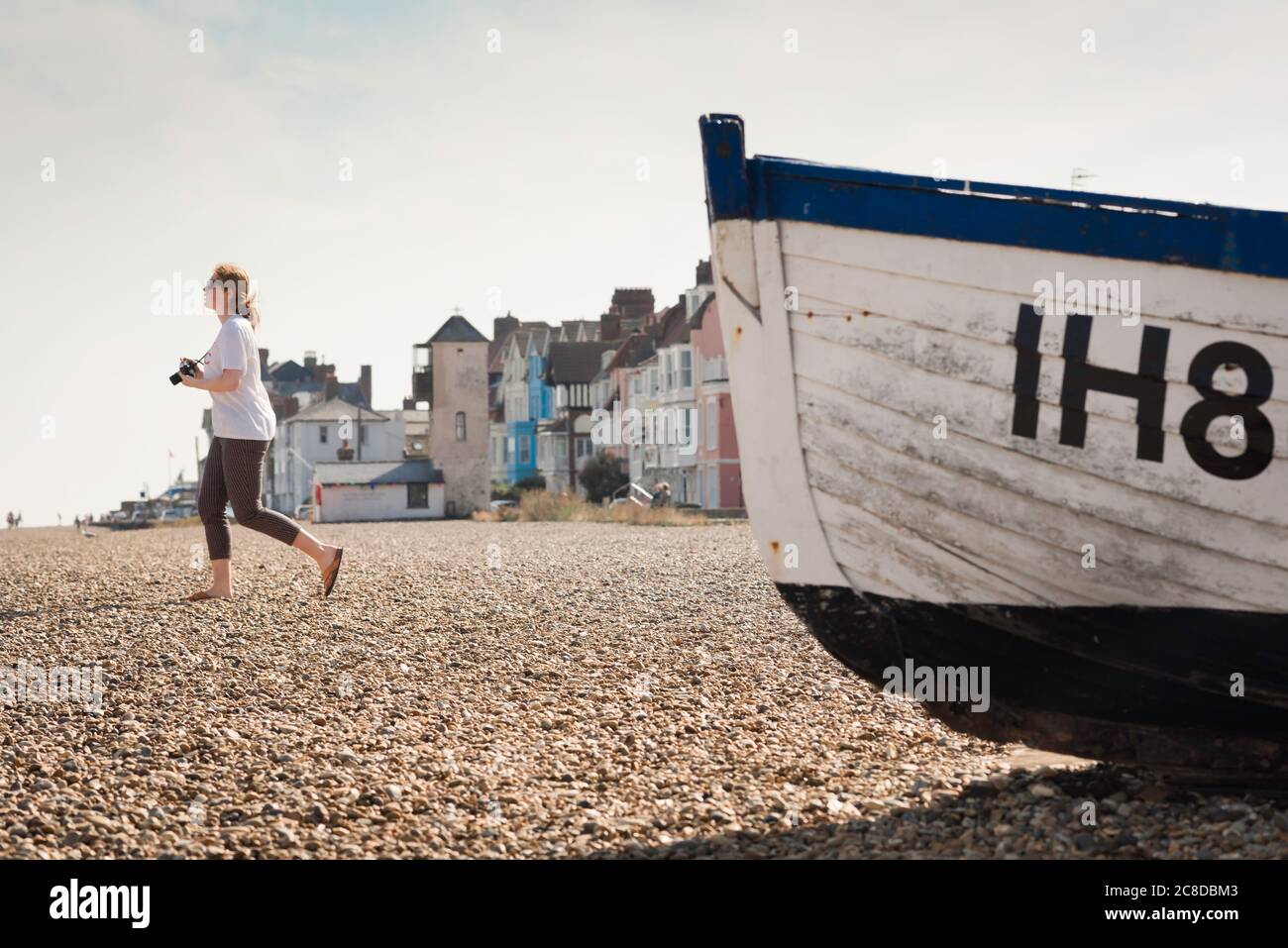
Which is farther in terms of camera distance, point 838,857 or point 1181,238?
point 1181,238

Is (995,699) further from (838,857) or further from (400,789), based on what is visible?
(400,789)

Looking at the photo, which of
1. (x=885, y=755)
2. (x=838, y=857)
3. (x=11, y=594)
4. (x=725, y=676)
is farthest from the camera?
(x=11, y=594)

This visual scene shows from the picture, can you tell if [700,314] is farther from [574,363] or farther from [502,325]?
[502,325]

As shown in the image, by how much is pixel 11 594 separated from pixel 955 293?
33.9 feet

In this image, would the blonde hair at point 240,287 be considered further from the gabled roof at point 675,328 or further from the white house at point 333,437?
the white house at point 333,437

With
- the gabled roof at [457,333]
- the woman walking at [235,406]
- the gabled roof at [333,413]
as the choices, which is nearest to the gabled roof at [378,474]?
the gabled roof at [457,333]

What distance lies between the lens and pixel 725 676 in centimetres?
755

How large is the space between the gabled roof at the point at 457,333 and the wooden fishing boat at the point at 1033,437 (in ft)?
166

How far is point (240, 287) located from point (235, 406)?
28.5 inches

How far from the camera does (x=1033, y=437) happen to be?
4.75 meters

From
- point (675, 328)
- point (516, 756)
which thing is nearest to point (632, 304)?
point (675, 328)

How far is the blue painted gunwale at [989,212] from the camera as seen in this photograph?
4543 millimetres
